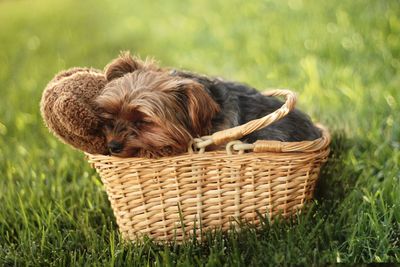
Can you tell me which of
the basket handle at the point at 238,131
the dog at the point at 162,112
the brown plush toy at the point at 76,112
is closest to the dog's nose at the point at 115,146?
the dog at the point at 162,112

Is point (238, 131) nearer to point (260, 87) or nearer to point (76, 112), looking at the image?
point (76, 112)

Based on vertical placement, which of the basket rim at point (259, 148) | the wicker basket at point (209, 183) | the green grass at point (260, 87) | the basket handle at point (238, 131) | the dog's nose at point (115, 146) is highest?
the basket handle at point (238, 131)

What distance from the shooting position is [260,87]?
6797 millimetres

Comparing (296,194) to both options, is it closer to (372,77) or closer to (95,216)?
(95,216)

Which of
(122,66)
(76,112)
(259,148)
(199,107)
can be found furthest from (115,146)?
(259,148)

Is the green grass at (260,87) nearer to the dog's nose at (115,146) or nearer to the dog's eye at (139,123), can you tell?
the dog's nose at (115,146)

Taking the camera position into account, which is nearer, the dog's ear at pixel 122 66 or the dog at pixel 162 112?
the dog at pixel 162 112

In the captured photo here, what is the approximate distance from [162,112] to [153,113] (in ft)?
0.20

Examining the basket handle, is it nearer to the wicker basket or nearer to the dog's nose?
the wicker basket

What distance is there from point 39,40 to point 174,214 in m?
8.53

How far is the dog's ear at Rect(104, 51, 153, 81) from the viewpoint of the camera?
13.3 ft

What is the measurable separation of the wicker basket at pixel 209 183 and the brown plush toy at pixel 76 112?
0.13m

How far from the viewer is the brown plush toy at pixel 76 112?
12.0 feet

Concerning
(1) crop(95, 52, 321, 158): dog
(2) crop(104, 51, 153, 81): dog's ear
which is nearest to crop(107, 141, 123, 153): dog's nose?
(1) crop(95, 52, 321, 158): dog
